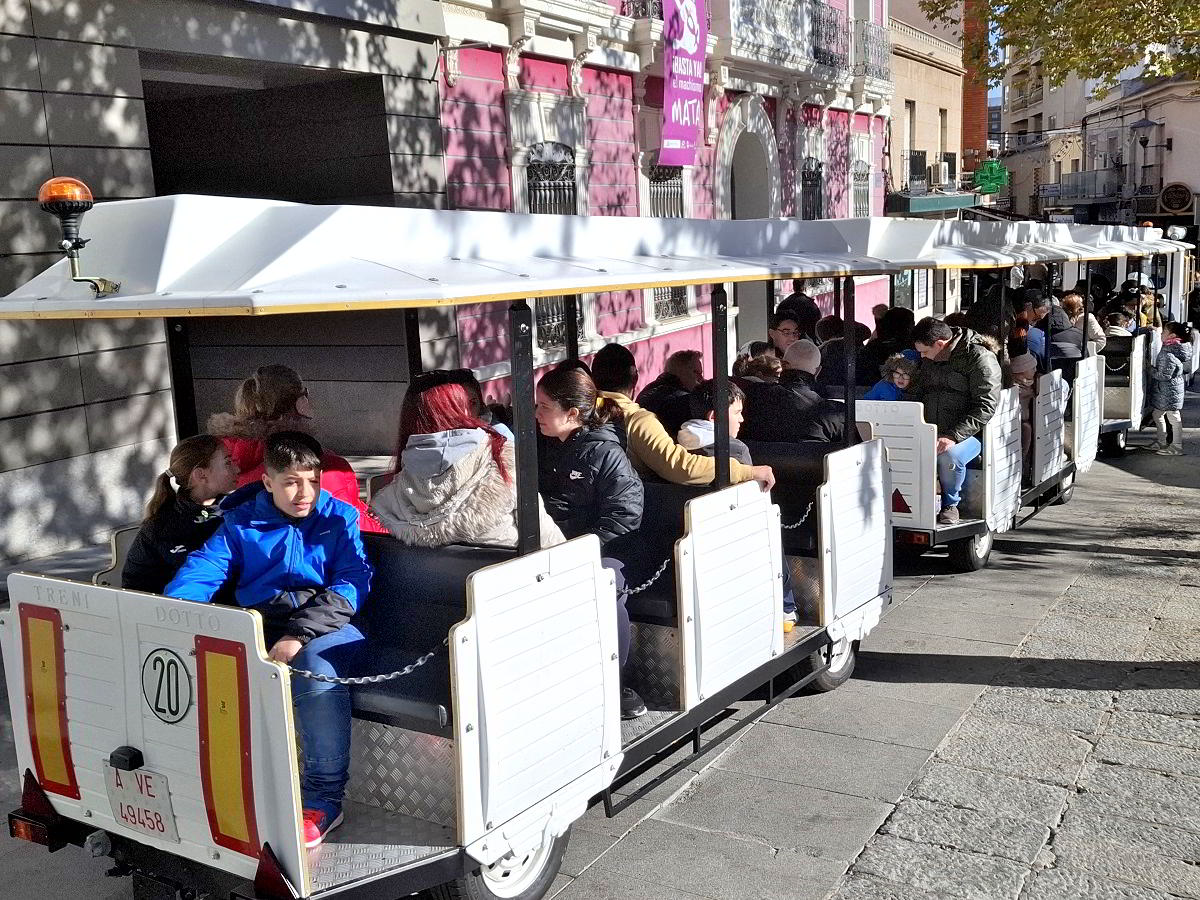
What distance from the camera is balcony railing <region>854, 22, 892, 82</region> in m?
24.2

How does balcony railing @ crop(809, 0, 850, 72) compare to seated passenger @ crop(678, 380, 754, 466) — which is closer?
seated passenger @ crop(678, 380, 754, 466)

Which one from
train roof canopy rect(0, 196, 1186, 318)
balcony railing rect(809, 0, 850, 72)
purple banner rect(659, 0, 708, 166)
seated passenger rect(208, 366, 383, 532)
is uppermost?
balcony railing rect(809, 0, 850, 72)

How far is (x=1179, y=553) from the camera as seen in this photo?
864cm

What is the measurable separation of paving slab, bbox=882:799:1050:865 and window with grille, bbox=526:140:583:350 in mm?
10158

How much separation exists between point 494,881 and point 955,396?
17.5ft

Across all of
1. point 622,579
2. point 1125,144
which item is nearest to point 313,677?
point 622,579

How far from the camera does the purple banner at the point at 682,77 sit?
52.5ft

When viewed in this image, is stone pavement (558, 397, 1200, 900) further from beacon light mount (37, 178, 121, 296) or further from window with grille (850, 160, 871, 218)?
window with grille (850, 160, 871, 218)

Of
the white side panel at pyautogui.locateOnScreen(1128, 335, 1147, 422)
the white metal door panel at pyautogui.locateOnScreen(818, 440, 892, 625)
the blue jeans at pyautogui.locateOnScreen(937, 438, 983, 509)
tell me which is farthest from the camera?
the white side panel at pyautogui.locateOnScreen(1128, 335, 1147, 422)

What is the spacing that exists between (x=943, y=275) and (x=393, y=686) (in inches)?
1134

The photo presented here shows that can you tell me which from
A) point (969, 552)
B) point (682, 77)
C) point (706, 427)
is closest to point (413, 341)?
point (706, 427)

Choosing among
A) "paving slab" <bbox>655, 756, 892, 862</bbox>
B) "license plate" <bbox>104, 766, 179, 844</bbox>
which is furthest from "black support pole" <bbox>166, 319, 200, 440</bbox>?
"paving slab" <bbox>655, 756, 892, 862</bbox>

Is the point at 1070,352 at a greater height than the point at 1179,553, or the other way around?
the point at 1070,352

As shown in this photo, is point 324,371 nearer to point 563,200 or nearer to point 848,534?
point 563,200
